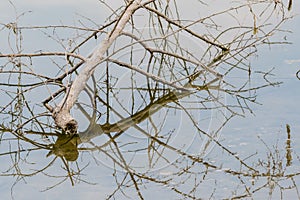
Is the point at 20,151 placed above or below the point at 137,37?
below

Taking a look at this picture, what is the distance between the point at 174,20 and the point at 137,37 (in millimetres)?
305

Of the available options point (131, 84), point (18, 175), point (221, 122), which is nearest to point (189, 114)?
point (221, 122)

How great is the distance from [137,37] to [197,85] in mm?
694

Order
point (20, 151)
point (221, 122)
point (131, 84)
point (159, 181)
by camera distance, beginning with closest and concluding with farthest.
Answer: point (159, 181) < point (20, 151) < point (221, 122) < point (131, 84)

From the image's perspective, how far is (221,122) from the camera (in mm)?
3828

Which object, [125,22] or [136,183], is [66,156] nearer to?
[136,183]

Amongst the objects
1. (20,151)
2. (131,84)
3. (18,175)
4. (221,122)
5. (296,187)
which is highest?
(131,84)

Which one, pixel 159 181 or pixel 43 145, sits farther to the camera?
pixel 43 145

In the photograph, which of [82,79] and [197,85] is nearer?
[82,79]

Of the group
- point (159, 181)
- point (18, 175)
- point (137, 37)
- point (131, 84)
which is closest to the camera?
point (159, 181)

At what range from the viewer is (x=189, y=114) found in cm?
403

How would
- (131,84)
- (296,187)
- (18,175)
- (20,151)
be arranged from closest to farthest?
(296,187)
(18,175)
(20,151)
(131,84)

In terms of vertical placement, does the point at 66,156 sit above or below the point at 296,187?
above

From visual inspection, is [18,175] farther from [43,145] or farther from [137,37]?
[137,37]
